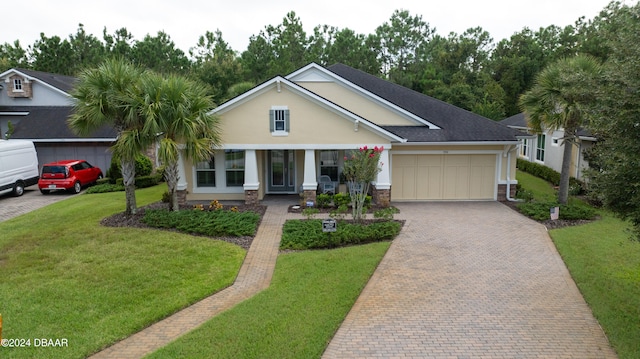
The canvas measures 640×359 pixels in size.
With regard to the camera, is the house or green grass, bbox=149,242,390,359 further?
the house

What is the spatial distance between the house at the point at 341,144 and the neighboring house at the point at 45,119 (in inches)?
371

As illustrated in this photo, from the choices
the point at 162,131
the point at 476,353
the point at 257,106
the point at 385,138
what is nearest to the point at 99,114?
the point at 162,131

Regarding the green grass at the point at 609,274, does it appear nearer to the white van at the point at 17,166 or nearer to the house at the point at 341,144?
the house at the point at 341,144

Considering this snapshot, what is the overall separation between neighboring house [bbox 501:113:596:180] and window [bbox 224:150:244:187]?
13699 mm

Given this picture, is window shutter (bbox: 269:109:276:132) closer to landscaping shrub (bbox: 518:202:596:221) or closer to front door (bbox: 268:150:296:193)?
front door (bbox: 268:150:296:193)

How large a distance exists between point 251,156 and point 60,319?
35.7 feet

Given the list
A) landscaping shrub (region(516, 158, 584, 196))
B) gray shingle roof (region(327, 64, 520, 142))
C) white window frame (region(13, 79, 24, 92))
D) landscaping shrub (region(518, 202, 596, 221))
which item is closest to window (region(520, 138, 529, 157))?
landscaping shrub (region(516, 158, 584, 196))

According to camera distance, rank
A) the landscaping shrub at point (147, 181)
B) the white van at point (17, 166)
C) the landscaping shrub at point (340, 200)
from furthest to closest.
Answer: the landscaping shrub at point (147, 181)
the white van at point (17, 166)
the landscaping shrub at point (340, 200)

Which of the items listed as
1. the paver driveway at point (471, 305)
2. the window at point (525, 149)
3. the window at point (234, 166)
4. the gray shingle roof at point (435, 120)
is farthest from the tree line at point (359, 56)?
the paver driveway at point (471, 305)

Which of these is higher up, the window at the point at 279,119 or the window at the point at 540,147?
the window at the point at 279,119

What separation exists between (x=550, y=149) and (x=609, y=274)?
59.9 feet

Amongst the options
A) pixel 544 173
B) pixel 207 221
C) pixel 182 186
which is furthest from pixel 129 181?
pixel 544 173

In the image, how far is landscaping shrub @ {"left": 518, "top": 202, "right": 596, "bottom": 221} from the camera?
52.2 ft

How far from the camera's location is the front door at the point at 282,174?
20969mm
